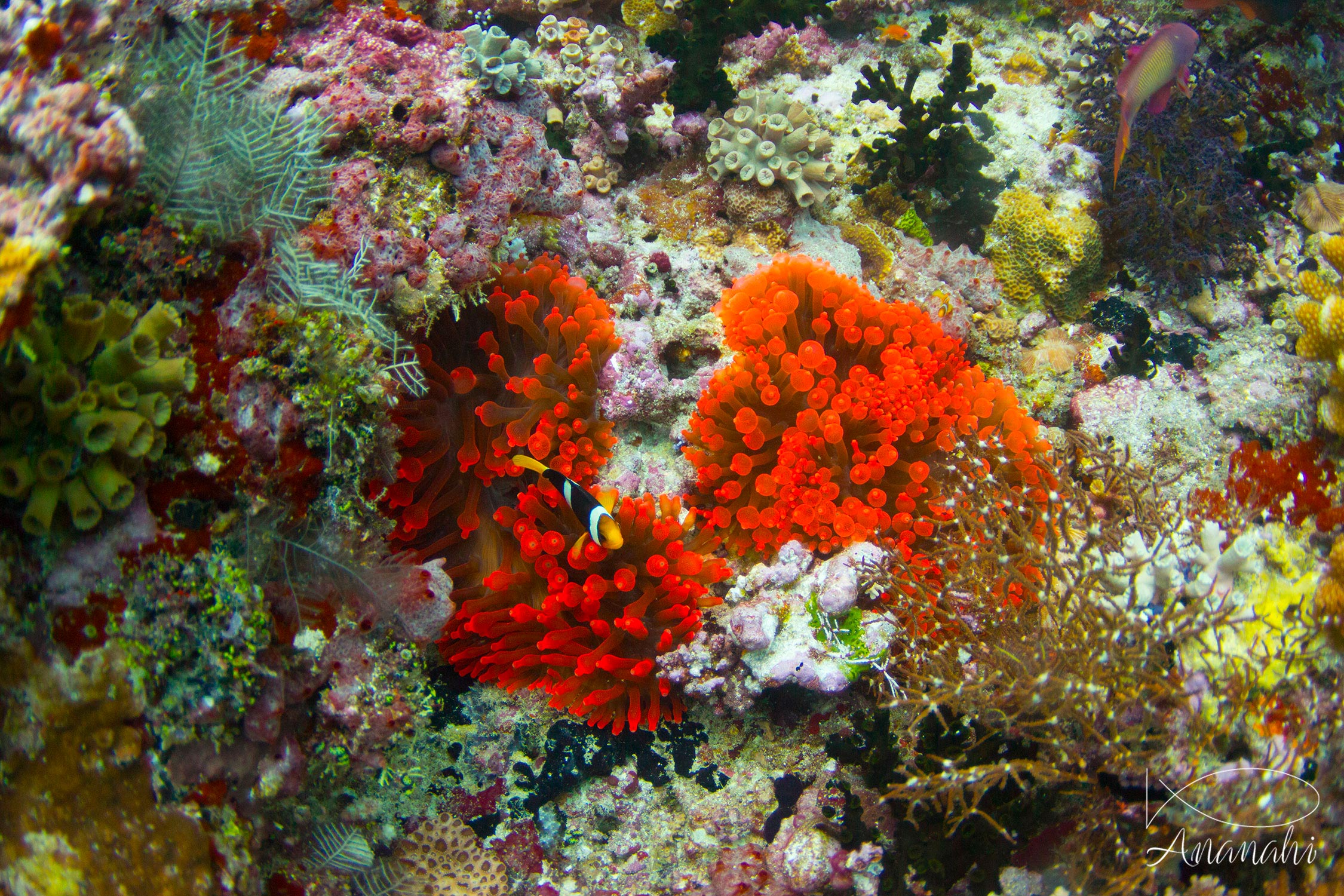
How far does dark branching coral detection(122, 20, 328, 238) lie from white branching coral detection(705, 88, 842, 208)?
2.22 meters

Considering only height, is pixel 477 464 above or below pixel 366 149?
below

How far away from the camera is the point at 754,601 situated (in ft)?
9.87

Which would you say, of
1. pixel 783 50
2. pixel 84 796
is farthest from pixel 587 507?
pixel 783 50

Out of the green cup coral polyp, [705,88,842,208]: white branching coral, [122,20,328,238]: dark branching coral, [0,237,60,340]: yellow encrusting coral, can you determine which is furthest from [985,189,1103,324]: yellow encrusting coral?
[0,237,60,340]: yellow encrusting coral

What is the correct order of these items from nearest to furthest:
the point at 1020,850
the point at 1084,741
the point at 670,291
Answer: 1. the point at 1084,741
2. the point at 1020,850
3. the point at 670,291

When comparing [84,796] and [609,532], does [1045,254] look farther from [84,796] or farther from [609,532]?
[84,796]

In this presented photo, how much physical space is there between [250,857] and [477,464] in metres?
1.66

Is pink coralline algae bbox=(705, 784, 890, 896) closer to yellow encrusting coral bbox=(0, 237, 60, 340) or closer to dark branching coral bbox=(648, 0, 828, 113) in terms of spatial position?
yellow encrusting coral bbox=(0, 237, 60, 340)

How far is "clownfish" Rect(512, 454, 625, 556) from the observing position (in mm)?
2816

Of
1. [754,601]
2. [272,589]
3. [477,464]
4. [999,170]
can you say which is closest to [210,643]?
[272,589]

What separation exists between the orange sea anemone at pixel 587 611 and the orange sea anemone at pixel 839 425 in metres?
0.35

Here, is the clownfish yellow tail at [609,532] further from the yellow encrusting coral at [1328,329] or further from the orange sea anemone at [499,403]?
the yellow encrusting coral at [1328,329]

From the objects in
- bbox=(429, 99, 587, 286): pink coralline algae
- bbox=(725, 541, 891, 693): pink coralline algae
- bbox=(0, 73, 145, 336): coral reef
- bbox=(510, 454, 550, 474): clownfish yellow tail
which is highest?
bbox=(0, 73, 145, 336): coral reef

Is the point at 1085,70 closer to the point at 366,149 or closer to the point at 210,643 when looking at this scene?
the point at 366,149
